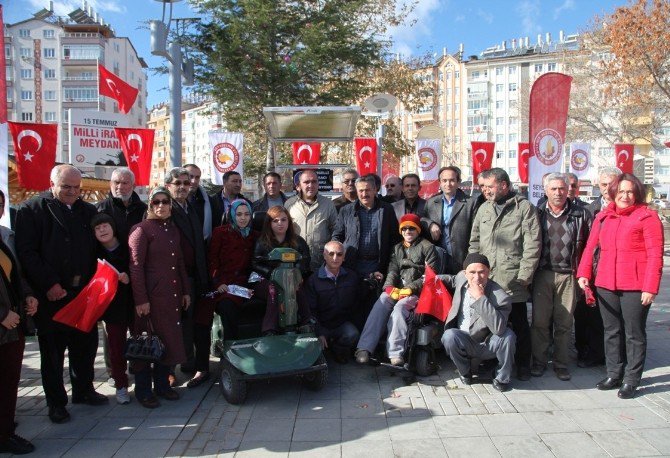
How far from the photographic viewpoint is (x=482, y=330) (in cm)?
482

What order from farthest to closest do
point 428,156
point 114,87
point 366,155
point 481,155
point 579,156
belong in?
point 579,156
point 481,155
point 428,156
point 366,155
point 114,87

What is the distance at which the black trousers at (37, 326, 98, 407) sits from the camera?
4.19m

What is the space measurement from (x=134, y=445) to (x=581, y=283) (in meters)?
4.00

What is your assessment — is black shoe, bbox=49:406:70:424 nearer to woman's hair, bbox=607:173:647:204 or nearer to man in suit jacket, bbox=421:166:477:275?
man in suit jacket, bbox=421:166:477:275

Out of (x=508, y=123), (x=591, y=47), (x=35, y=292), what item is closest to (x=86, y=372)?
(x=35, y=292)

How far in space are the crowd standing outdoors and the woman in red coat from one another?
14mm

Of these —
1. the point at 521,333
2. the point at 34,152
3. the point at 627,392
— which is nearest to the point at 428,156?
the point at 521,333

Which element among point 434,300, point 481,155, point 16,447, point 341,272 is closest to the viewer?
point 16,447

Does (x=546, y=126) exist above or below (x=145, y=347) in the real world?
above

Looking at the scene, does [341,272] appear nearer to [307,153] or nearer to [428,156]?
[307,153]

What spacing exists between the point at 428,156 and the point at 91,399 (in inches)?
369

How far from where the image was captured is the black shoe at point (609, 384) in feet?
15.4

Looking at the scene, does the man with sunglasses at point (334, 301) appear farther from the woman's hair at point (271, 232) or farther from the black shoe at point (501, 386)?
the black shoe at point (501, 386)

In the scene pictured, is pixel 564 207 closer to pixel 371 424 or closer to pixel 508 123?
pixel 371 424
